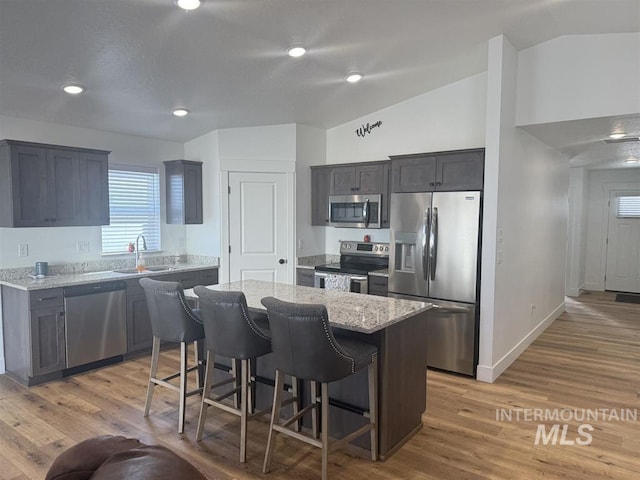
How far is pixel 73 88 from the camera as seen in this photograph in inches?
144

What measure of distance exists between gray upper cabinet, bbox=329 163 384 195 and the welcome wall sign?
588 millimetres

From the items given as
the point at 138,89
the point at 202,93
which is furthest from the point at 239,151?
the point at 138,89

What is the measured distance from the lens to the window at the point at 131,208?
5.04 metres

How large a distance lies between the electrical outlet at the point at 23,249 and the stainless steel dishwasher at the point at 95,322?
0.70m

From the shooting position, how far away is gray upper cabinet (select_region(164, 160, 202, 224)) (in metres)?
5.41

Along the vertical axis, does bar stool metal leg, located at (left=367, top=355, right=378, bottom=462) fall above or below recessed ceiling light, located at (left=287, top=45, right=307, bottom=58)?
below

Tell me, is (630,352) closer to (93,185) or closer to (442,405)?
(442,405)

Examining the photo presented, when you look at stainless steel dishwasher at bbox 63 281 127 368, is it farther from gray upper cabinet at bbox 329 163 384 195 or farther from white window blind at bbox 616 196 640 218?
white window blind at bbox 616 196 640 218

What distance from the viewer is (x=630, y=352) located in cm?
487

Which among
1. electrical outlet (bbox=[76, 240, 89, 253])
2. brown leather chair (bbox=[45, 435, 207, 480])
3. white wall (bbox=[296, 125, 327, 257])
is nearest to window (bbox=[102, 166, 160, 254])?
electrical outlet (bbox=[76, 240, 89, 253])

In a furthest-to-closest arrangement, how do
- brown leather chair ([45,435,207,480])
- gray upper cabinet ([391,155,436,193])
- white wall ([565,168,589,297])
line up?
white wall ([565,168,589,297])
gray upper cabinet ([391,155,436,193])
brown leather chair ([45,435,207,480])

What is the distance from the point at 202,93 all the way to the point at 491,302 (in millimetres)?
3427

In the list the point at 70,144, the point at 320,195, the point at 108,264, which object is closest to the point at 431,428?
the point at 320,195

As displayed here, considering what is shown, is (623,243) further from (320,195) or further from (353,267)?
(320,195)
